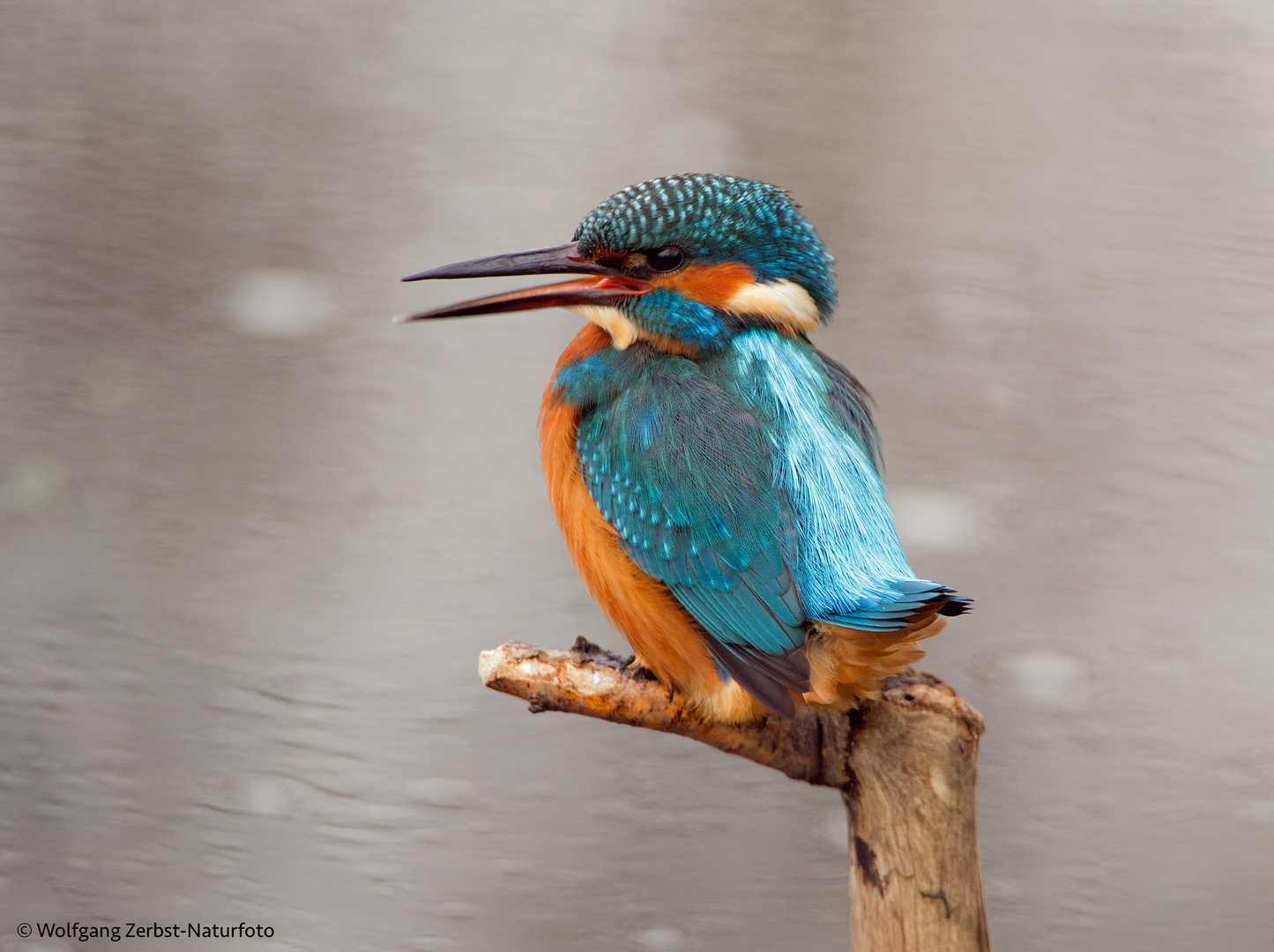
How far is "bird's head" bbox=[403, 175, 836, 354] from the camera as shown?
78 centimetres

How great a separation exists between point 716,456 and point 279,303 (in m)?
0.67

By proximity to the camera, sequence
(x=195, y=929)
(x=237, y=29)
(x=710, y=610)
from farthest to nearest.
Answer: (x=195, y=929), (x=237, y=29), (x=710, y=610)

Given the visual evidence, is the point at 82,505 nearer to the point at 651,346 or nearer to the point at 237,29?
the point at 237,29

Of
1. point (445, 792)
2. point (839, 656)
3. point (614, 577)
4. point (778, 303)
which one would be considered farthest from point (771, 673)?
point (445, 792)

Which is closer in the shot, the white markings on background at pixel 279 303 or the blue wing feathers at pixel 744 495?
the blue wing feathers at pixel 744 495

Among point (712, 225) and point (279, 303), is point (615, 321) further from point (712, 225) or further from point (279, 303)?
point (279, 303)

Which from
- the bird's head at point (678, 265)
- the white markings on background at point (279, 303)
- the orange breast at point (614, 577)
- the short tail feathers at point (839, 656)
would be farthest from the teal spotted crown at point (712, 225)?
the white markings on background at point (279, 303)

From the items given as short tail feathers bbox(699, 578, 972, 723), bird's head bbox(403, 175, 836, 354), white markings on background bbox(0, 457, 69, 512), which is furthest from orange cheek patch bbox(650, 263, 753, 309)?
white markings on background bbox(0, 457, 69, 512)

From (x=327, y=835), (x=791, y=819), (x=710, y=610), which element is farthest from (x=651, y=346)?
(x=327, y=835)

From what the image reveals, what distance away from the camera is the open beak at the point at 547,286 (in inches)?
31.5

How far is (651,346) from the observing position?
2.71 ft

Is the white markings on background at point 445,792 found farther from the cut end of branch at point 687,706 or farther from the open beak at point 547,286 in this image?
the open beak at point 547,286

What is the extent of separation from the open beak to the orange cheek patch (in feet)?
0.07

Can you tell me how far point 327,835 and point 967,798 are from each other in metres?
0.81
